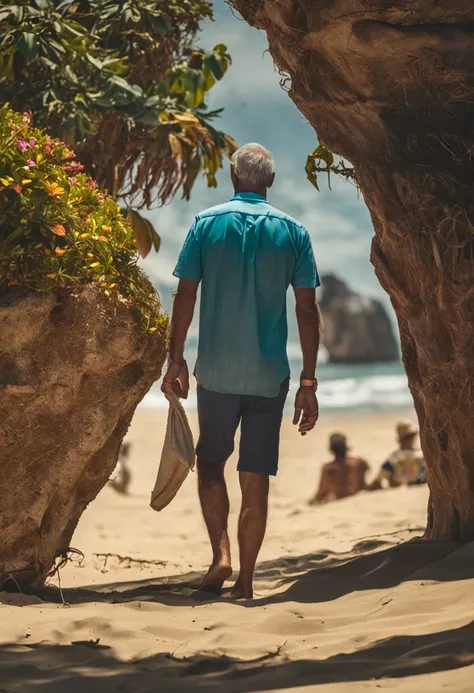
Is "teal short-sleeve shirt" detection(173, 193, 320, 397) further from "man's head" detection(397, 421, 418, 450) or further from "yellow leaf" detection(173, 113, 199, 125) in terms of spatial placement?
"man's head" detection(397, 421, 418, 450)

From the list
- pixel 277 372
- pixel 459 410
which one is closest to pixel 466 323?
pixel 459 410

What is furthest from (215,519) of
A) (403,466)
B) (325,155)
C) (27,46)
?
(403,466)

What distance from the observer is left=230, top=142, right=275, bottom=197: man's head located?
5215mm

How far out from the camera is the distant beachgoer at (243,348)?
5.00 meters

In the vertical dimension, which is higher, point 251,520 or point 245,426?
point 245,426

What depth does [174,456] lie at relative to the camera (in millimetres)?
5031

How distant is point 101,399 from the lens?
4.95 meters

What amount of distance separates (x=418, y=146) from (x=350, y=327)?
6084 cm

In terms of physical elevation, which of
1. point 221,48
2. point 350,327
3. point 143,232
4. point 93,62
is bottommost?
point 143,232

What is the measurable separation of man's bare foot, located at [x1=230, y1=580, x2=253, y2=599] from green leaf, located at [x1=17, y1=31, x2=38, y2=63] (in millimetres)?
3872

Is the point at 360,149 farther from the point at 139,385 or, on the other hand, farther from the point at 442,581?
the point at 442,581

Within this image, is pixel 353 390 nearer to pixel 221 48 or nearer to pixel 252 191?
pixel 221 48

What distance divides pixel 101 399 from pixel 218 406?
61cm

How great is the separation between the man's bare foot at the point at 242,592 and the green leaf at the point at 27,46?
3.87 metres
